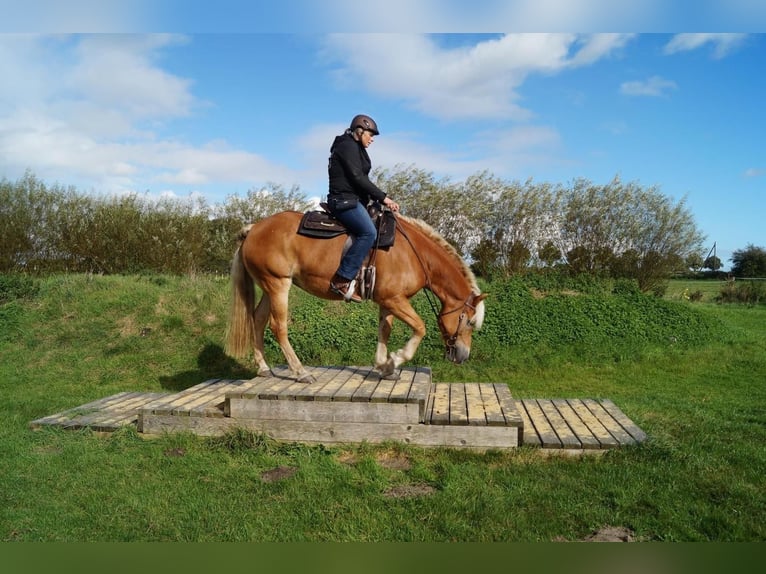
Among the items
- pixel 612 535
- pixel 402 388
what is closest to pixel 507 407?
pixel 402 388

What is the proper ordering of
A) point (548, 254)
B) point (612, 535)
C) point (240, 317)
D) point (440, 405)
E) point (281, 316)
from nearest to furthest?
point (612, 535) < point (440, 405) < point (281, 316) < point (240, 317) < point (548, 254)

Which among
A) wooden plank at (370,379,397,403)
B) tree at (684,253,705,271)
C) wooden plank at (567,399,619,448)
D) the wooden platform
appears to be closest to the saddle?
wooden plank at (370,379,397,403)

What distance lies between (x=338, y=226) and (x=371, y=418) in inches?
78.6

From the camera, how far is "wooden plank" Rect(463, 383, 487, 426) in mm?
5688

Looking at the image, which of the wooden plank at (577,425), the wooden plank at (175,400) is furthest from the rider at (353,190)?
the wooden plank at (577,425)

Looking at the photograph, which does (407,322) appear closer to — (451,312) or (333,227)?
(451,312)

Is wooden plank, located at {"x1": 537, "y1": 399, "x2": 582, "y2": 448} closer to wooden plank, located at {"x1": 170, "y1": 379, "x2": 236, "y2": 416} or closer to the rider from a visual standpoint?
the rider

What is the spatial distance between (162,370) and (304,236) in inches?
217

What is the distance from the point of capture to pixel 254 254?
6.47 meters

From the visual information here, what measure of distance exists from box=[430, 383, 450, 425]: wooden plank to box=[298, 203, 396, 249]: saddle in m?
1.80

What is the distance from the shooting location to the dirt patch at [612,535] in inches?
156

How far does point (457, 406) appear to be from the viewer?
6.31 meters

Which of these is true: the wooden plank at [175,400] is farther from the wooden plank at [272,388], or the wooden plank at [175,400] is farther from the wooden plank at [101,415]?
the wooden plank at [272,388]

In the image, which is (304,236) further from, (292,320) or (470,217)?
(470,217)
